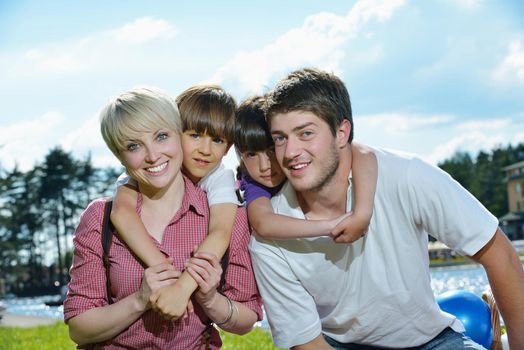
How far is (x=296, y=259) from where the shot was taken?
3.36 meters

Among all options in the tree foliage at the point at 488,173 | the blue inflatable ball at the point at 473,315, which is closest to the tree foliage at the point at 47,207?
the tree foliage at the point at 488,173

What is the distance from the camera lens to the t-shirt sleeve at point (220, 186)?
3.26 m

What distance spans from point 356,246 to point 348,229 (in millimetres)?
284

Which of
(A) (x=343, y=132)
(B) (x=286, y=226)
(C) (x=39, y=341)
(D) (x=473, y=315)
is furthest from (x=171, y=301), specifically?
(C) (x=39, y=341)

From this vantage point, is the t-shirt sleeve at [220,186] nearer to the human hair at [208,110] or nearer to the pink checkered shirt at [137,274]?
the pink checkered shirt at [137,274]

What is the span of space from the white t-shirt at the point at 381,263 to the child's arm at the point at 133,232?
1.76ft

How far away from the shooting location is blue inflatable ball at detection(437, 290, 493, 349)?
4836mm

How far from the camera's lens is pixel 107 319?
9.82ft

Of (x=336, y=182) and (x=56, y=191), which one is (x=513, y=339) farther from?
(x=56, y=191)

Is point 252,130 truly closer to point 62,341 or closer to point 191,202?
point 191,202

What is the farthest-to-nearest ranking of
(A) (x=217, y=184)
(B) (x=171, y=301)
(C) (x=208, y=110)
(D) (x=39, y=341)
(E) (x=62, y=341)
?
1. (D) (x=39, y=341)
2. (E) (x=62, y=341)
3. (C) (x=208, y=110)
4. (A) (x=217, y=184)
5. (B) (x=171, y=301)

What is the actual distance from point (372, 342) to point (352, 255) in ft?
1.59

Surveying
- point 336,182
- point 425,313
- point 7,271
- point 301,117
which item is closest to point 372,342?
point 425,313

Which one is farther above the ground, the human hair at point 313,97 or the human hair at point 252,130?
the human hair at point 313,97
